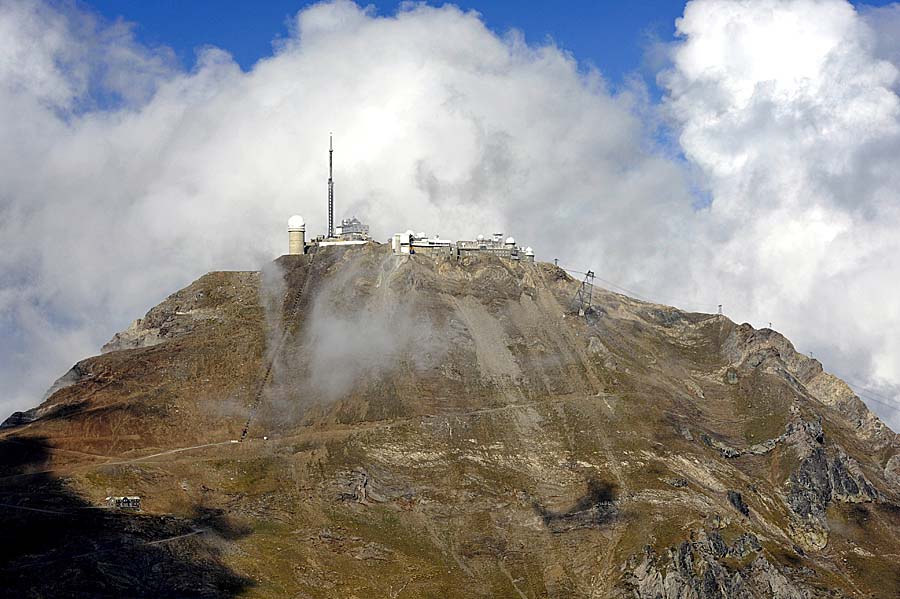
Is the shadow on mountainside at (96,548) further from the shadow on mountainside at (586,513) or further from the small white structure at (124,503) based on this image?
the shadow on mountainside at (586,513)

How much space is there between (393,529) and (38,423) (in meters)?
71.5

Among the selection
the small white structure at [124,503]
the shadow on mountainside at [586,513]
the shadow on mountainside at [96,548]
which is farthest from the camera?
the shadow on mountainside at [586,513]

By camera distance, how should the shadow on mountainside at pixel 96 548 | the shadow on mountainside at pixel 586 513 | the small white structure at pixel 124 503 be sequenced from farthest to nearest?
1. the shadow on mountainside at pixel 586 513
2. the small white structure at pixel 124 503
3. the shadow on mountainside at pixel 96 548

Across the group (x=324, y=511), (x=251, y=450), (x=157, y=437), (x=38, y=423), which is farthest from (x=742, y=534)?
(x=38, y=423)

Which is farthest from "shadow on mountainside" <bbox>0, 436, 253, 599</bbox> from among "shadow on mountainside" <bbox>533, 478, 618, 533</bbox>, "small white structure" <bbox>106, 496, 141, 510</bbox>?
"shadow on mountainside" <bbox>533, 478, 618, 533</bbox>

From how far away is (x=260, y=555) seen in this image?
163875 millimetres

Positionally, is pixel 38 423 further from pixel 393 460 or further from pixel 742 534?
pixel 742 534

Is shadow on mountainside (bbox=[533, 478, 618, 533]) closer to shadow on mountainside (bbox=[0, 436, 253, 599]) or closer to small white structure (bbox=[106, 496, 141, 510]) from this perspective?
shadow on mountainside (bbox=[0, 436, 253, 599])

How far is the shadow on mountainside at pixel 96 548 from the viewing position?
140250 mm

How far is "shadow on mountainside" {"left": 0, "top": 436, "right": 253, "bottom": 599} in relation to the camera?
14025 cm

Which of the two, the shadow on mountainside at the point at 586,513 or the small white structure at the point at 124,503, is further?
the shadow on mountainside at the point at 586,513

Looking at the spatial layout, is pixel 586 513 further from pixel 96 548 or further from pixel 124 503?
pixel 96 548

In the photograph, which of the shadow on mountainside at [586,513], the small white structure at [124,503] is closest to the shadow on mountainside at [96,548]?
the small white structure at [124,503]

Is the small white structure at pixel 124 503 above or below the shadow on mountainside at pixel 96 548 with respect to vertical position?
above
